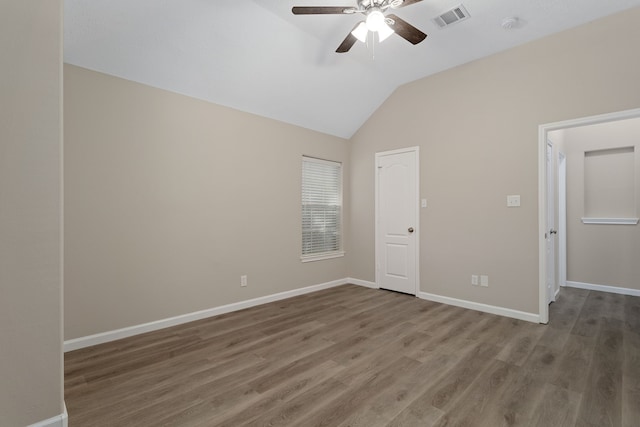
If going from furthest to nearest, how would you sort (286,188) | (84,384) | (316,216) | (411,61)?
(316,216) < (286,188) < (411,61) < (84,384)

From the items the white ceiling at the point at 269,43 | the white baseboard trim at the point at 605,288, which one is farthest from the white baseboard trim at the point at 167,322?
the white baseboard trim at the point at 605,288

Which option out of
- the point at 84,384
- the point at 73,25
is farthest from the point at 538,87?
the point at 84,384

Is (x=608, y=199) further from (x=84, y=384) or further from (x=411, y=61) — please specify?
(x=84, y=384)

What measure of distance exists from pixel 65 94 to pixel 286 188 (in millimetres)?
2620

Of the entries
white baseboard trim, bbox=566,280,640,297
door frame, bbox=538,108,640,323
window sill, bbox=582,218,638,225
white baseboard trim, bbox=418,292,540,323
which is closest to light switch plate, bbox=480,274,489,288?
white baseboard trim, bbox=418,292,540,323

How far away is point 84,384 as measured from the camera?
86.4 inches

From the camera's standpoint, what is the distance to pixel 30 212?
1.64m

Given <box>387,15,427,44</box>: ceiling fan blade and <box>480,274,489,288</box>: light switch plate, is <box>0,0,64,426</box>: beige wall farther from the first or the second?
<box>480,274,489,288</box>: light switch plate

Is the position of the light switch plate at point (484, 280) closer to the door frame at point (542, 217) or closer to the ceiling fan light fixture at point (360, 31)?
the door frame at point (542, 217)

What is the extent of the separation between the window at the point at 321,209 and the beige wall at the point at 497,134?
1198mm

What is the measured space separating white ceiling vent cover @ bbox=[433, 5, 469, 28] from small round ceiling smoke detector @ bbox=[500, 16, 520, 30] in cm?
43

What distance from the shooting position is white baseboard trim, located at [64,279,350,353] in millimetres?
2791

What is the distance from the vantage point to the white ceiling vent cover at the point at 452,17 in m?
2.97

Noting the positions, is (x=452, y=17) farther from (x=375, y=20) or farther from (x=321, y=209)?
(x=321, y=209)
